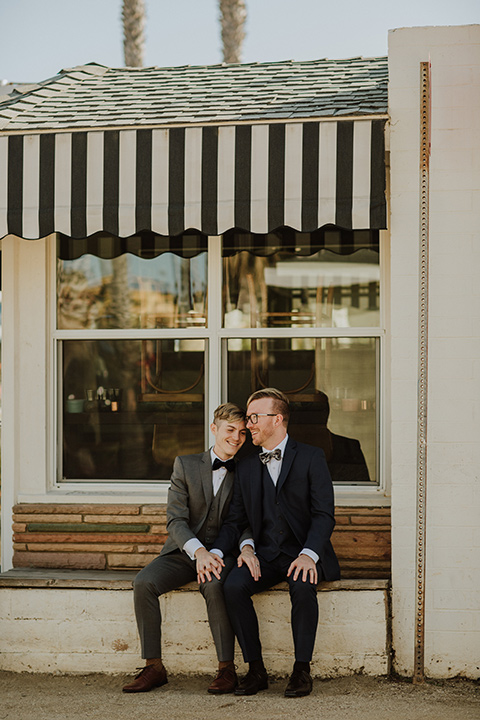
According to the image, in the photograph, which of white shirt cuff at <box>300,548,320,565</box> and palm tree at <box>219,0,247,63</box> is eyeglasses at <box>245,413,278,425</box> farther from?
palm tree at <box>219,0,247,63</box>

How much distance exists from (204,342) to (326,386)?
806 mm

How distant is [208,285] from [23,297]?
116 centimetres

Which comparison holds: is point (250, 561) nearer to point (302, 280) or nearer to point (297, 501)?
point (297, 501)

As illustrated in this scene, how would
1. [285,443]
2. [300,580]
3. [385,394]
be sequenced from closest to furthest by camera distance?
[300,580] < [285,443] < [385,394]

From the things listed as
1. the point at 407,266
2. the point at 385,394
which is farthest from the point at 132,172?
the point at 385,394

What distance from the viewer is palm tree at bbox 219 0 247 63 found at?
16.8m

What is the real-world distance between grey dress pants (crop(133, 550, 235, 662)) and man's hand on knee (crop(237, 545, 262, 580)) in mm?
90

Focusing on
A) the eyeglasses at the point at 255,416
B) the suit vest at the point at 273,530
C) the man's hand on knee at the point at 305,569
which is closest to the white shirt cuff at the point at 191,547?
the suit vest at the point at 273,530

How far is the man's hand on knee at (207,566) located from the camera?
13.8 ft

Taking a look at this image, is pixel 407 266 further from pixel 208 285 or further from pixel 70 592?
pixel 70 592

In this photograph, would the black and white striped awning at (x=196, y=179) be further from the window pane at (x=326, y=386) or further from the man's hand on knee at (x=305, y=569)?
the man's hand on knee at (x=305, y=569)

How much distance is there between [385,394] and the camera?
4.86m

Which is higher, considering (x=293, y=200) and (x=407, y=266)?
(x=293, y=200)

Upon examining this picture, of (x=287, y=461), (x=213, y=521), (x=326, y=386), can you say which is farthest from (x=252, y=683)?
(x=326, y=386)
